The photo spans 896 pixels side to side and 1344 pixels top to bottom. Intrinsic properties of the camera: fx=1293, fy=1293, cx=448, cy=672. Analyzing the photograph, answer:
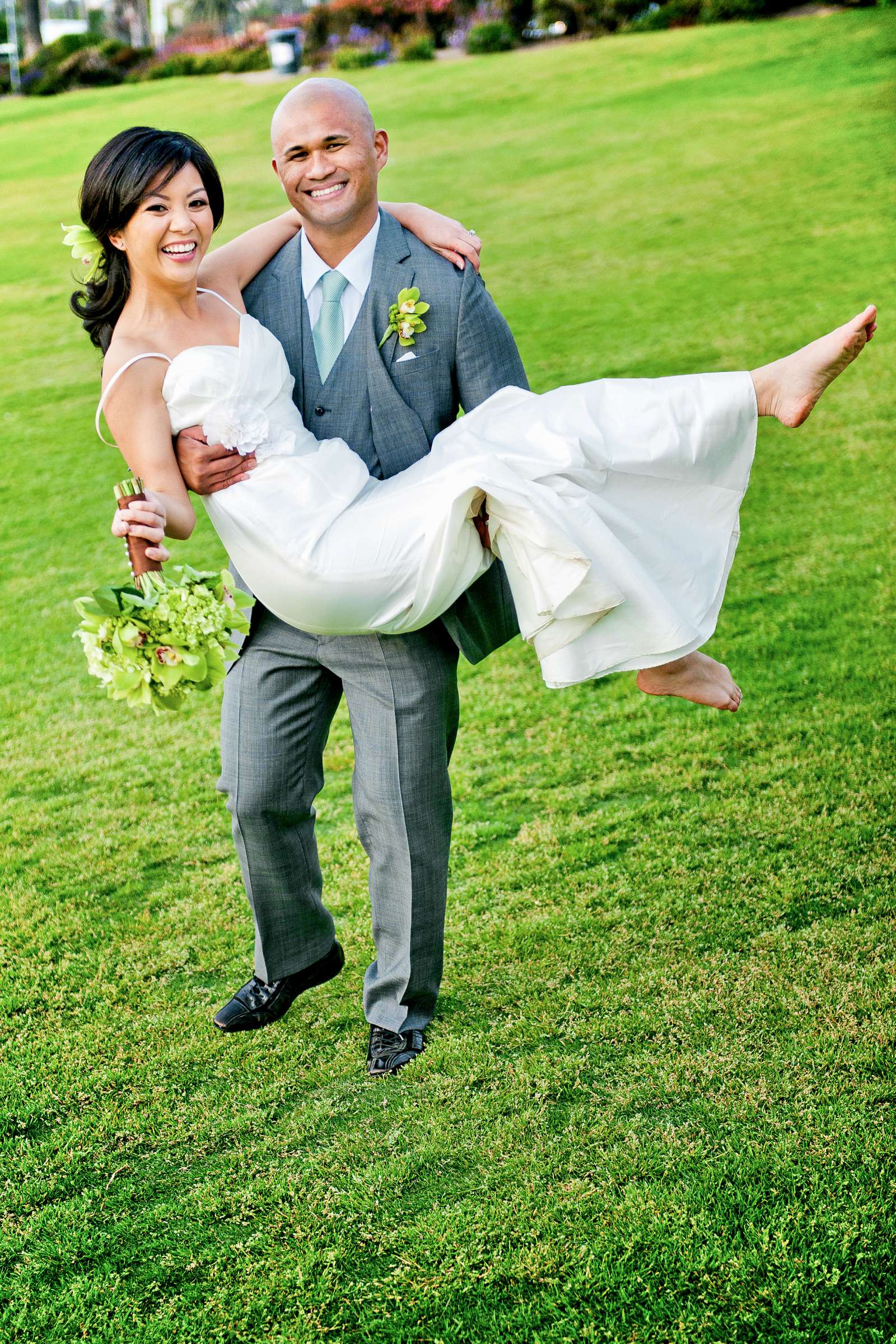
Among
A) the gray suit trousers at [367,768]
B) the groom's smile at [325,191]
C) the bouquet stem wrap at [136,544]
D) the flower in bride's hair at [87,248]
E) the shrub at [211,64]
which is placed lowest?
the gray suit trousers at [367,768]

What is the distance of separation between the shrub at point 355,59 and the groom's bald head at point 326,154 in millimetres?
24060

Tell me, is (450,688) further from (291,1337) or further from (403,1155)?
(291,1337)

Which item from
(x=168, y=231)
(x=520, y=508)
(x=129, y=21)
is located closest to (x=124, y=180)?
(x=168, y=231)

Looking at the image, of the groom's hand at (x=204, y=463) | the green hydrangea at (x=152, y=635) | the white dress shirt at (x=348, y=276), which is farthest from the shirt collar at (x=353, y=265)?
the green hydrangea at (x=152, y=635)

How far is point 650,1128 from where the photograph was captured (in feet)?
11.2

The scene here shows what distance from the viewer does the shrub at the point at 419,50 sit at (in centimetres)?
2542

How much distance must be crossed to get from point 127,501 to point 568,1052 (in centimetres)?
201

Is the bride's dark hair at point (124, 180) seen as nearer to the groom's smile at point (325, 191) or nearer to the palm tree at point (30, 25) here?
the groom's smile at point (325, 191)

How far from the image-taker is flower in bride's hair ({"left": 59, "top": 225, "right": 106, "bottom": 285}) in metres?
3.37

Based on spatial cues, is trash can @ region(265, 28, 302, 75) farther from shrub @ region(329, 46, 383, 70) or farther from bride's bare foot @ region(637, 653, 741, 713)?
bride's bare foot @ region(637, 653, 741, 713)

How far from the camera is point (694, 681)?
357cm

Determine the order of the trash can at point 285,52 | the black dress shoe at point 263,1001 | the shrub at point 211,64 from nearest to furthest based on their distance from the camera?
the black dress shoe at point 263,1001 → the trash can at point 285,52 → the shrub at point 211,64

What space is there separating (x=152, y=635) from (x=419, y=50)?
25.5m

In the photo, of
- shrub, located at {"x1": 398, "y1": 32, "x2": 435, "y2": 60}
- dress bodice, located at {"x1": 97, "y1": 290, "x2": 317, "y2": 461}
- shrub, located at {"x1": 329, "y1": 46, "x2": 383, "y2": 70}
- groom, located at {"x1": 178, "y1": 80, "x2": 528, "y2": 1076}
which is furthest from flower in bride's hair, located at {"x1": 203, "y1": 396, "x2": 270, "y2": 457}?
shrub, located at {"x1": 398, "y1": 32, "x2": 435, "y2": 60}
